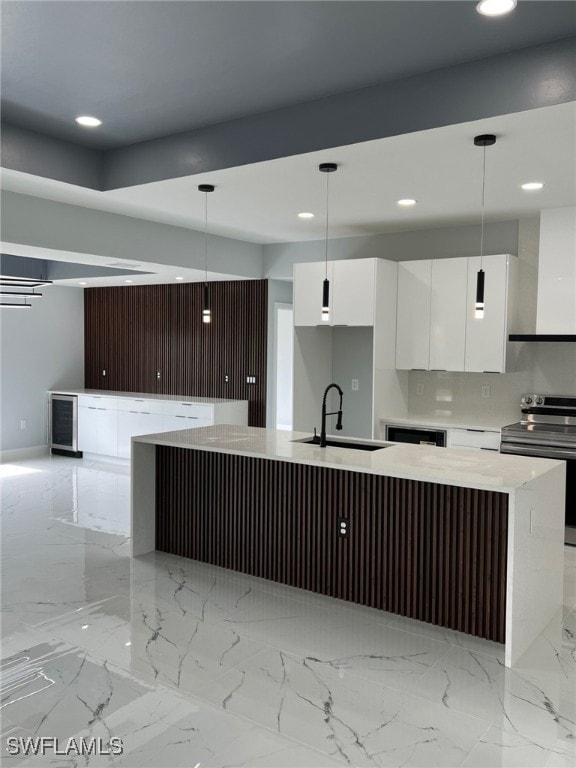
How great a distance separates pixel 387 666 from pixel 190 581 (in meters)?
1.52

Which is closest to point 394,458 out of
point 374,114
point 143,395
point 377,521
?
point 377,521

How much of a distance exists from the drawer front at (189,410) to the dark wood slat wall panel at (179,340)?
529 millimetres

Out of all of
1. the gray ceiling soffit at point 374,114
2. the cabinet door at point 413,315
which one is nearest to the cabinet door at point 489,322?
the cabinet door at point 413,315

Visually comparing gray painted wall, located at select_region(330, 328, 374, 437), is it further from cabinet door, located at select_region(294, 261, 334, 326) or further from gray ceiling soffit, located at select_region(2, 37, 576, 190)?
gray ceiling soffit, located at select_region(2, 37, 576, 190)

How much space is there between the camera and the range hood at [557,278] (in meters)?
4.96

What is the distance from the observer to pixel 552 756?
2.36 metres

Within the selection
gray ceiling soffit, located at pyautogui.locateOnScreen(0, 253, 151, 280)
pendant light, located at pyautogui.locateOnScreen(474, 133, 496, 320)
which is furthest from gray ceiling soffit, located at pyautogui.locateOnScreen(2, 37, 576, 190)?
gray ceiling soffit, located at pyautogui.locateOnScreen(0, 253, 151, 280)

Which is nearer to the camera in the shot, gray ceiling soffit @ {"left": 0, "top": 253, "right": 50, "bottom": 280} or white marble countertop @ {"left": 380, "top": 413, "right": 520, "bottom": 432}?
white marble countertop @ {"left": 380, "top": 413, "right": 520, "bottom": 432}

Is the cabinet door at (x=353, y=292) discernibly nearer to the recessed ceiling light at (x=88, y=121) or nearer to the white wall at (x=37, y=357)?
the recessed ceiling light at (x=88, y=121)

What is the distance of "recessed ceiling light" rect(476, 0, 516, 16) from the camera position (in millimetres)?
2513

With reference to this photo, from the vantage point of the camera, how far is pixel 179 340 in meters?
8.37

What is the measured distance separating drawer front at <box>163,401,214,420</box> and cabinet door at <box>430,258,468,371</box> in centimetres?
276

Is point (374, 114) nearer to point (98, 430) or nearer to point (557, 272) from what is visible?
point (557, 272)

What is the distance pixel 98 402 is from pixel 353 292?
13.5ft
